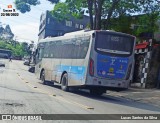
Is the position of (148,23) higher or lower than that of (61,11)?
lower

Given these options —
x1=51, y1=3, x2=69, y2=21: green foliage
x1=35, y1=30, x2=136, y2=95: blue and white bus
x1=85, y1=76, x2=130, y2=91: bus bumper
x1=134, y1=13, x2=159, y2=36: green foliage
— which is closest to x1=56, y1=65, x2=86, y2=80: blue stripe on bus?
x1=35, y1=30, x2=136, y2=95: blue and white bus

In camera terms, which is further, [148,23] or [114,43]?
[148,23]

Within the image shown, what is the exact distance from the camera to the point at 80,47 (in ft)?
63.6

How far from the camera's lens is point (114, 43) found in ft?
60.7

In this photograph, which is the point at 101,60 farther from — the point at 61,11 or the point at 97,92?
the point at 61,11

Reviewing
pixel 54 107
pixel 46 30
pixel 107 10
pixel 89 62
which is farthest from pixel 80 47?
pixel 46 30

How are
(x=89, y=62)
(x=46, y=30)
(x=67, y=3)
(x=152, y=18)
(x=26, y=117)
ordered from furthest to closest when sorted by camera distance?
1. (x=46, y=30)
2. (x=67, y=3)
3. (x=152, y=18)
4. (x=89, y=62)
5. (x=26, y=117)

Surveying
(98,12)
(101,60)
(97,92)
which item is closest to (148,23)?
(98,12)

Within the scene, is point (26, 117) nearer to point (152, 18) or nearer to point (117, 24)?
point (152, 18)

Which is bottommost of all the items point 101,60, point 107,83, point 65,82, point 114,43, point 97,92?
point 97,92

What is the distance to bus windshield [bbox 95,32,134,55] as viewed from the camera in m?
18.2

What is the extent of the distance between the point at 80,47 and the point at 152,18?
10.5 m

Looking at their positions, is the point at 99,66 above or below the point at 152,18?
below

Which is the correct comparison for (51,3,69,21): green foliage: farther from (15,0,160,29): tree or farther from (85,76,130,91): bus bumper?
(85,76,130,91): bus bumper
